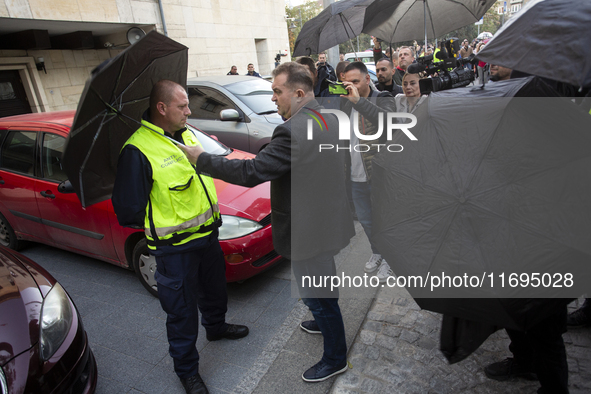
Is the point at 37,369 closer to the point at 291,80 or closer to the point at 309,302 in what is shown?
the point at 309,302

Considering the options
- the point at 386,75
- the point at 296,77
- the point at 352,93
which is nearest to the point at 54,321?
the point at 296,77

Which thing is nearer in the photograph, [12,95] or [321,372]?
[321,372]

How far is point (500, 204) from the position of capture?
1.44 metres

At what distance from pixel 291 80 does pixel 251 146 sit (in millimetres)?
4277

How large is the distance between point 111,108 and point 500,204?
190 centimetres

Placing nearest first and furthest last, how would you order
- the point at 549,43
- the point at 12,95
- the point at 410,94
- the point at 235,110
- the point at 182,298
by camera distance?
the point at 549,43
the point at 182,298
the point at 410,94
the point at 235,110
the point at 12,95

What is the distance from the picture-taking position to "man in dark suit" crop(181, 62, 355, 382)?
2.12 metres

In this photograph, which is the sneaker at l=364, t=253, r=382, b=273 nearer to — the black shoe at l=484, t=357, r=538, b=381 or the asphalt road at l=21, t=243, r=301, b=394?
the asphalt road at l=21, t=243, r=301, b=394

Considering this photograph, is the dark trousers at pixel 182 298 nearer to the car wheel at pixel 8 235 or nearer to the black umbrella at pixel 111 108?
the black umbrella at pixel 111 108

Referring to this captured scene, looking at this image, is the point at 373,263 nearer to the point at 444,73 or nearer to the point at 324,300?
the point at 324,300

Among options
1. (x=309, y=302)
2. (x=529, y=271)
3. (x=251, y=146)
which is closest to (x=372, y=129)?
(x=309, y=302)

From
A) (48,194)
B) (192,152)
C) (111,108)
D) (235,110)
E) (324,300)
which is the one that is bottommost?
(324,300)

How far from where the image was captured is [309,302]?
2.43m

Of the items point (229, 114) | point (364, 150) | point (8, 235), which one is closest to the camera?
point (364, 150)
